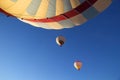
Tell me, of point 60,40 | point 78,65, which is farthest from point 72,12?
point 78,65

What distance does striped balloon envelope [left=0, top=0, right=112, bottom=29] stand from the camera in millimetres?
11789

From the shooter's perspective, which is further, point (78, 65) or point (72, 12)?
point (78, 65)

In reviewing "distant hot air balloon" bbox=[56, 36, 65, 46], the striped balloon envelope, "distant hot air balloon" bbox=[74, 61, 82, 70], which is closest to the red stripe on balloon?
the striped balloon envelope

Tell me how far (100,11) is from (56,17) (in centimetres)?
193

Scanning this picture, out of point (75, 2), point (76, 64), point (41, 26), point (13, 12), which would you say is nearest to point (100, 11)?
point (75, 2)

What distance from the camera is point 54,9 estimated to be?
11906 millimetres

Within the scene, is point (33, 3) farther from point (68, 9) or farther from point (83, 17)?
point (83, 17)

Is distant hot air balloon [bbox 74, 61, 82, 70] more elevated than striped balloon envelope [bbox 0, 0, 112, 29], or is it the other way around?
distant hot air balloon [bbox 74, 61, 82, 70]

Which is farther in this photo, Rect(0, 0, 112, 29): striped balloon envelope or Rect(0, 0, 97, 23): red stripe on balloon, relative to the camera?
Rect(0, 0, 97, 23): red stripe on balloon

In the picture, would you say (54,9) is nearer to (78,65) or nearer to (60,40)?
(60,40)

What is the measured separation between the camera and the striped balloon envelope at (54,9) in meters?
11.8

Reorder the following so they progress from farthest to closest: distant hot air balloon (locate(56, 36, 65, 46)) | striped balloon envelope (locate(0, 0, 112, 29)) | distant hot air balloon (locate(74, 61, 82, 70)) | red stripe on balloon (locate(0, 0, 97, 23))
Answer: distant hot air balloon (locate(74, 61, 82, 70))
distant hot air balloon (locate(56, 36, 65, 46))
red stripe on balloon (locate(0, 0, 97, 23))
striped balloon envelope (locate(0, 0, 112, 29))

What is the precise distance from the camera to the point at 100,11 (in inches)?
517

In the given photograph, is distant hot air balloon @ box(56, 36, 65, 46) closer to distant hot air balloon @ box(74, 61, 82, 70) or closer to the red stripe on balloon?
the red stripe on balloon
